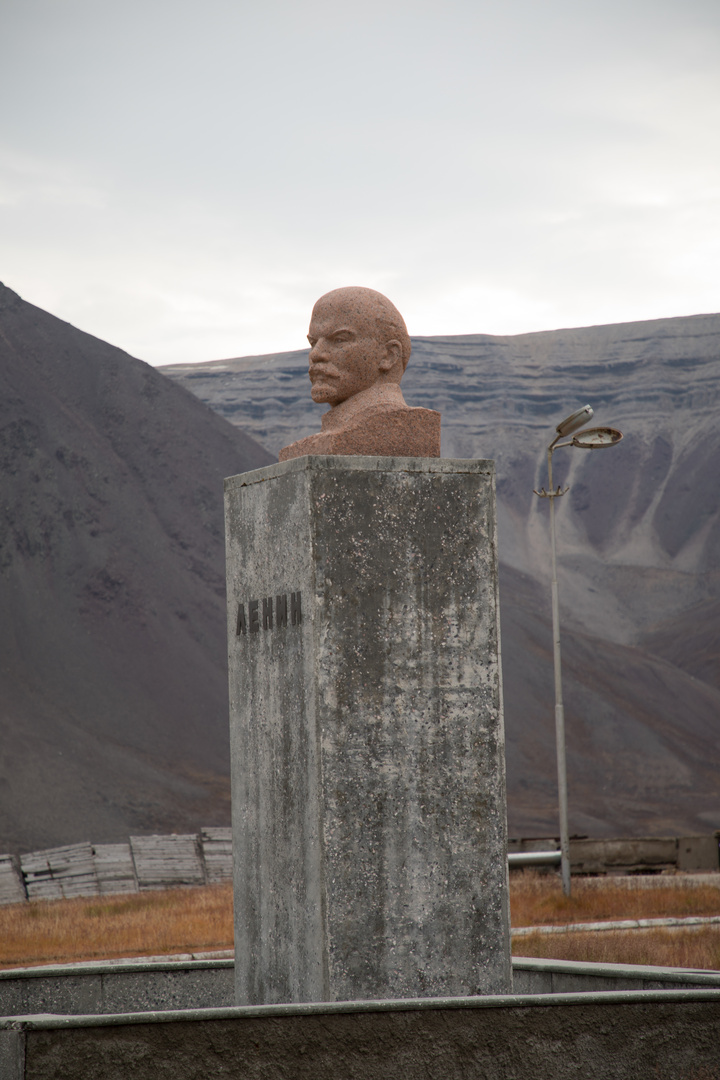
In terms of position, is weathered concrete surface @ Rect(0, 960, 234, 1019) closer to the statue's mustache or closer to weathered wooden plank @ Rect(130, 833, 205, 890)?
the statue's mustache

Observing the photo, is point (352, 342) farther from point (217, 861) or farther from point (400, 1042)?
point (217, 861)

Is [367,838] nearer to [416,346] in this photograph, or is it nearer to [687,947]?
[687,947]

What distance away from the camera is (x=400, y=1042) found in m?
5.60

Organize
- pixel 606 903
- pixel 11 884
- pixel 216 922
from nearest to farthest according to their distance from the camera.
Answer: pixel 216 922
pixel 606 903
pixel 11 884

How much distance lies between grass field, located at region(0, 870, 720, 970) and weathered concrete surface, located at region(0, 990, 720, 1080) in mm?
6320

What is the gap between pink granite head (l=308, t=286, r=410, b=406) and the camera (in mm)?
7789

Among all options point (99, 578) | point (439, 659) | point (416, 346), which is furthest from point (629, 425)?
point (439, 659)

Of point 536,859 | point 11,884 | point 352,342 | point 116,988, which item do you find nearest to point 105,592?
point 11,884

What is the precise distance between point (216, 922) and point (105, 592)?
3600 centimetres

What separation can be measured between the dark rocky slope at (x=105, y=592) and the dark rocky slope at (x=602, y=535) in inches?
539

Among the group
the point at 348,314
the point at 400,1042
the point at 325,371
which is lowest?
the point at 400,1042

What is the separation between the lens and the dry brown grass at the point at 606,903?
1920cm

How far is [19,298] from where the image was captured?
6469cm

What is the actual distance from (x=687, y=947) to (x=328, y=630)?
8.27 metres
